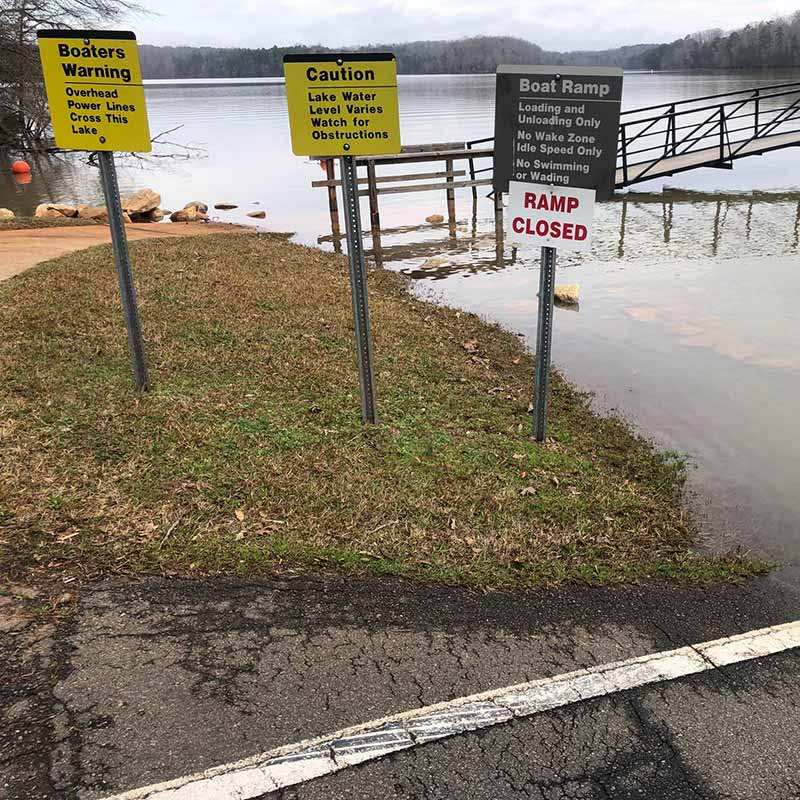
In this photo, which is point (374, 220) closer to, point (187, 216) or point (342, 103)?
point (187, 216)

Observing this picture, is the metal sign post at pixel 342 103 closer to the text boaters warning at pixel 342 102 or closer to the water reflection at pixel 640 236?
the text boaters warning at pixel 342 102

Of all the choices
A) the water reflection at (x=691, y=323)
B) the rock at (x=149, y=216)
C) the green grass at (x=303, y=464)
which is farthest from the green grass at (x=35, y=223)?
the green grass at (x=303, y=464)

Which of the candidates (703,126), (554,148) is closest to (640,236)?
(703,126)

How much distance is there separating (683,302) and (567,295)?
158 cm

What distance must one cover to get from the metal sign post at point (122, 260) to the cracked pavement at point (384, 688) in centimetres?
245

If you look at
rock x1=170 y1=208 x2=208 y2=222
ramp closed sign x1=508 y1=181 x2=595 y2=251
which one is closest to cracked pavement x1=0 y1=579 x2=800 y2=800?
ramp closed sign x1=508 y1=181 x2=595 y2=251

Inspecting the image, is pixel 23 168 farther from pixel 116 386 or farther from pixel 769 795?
pixel 769 795

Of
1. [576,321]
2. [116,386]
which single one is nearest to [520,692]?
[116,386]

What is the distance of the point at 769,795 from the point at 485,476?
2398 mm

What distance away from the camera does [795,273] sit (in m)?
11.0

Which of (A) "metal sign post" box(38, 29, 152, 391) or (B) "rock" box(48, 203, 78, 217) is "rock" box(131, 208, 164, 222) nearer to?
(B) "rock" box(48, 203, 78, 217)

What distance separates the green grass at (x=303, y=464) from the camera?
3594 millimetres

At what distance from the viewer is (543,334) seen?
4.66 metres

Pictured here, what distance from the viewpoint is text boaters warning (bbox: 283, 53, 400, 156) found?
412 cm
